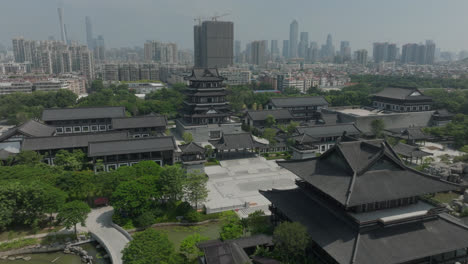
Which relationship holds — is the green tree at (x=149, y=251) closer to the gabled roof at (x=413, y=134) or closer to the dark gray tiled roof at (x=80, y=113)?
the dark gray tiled roof at (x=80, y=113)

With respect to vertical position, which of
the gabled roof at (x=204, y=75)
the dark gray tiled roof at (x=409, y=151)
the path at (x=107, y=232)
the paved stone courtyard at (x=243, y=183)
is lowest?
the path at (x=107, y=232)

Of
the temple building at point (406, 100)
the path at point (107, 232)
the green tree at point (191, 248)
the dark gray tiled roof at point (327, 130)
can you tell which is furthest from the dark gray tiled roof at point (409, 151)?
the path at point (107, 232)

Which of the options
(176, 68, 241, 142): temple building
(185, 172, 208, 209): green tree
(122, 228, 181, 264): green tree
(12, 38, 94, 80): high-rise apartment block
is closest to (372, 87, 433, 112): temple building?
(176, 68, 241, 142): temple building

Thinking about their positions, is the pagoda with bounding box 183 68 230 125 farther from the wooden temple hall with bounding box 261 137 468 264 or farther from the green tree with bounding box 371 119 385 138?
the wooden temple hall with bounding box 261 137 468 264

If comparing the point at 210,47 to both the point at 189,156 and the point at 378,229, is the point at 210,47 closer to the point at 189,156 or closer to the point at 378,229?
the point at 189,156

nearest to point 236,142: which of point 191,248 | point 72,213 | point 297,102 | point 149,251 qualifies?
point 72,213
